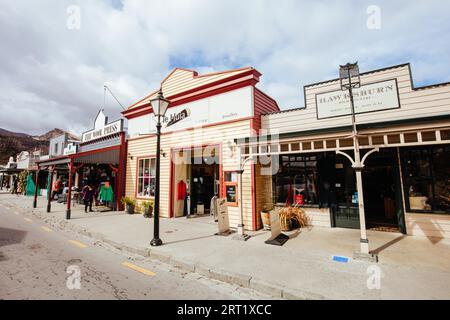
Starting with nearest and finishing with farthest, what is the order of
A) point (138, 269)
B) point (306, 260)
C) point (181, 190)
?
point (138, 269) → point (306, 260) → point (181, 190)

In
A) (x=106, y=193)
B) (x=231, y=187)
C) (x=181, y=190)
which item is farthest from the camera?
(x=106, y=193)

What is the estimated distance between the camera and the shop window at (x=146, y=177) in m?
11.0

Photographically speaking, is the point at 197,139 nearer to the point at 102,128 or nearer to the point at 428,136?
the point at 428,136

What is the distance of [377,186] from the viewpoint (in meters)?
8.95

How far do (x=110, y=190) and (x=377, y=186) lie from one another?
13239 mm

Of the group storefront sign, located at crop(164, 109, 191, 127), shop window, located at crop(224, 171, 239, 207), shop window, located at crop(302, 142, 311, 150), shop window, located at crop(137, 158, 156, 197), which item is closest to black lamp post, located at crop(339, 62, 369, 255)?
shop window, located at crop(302, 142, 311, 150)

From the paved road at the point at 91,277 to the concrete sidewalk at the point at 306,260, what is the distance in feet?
1.10

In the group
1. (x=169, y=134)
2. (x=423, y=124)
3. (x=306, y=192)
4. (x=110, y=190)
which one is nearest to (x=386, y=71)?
(x=423, y=124)

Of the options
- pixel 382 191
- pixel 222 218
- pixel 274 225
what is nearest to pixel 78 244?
pixel 222 218

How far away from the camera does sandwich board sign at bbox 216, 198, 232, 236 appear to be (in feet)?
22.8

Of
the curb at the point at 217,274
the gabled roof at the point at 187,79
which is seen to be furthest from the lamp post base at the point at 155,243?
the gabled roof at the point at 187,79

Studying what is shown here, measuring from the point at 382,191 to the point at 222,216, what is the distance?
6623mm

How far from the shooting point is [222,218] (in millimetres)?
7109
